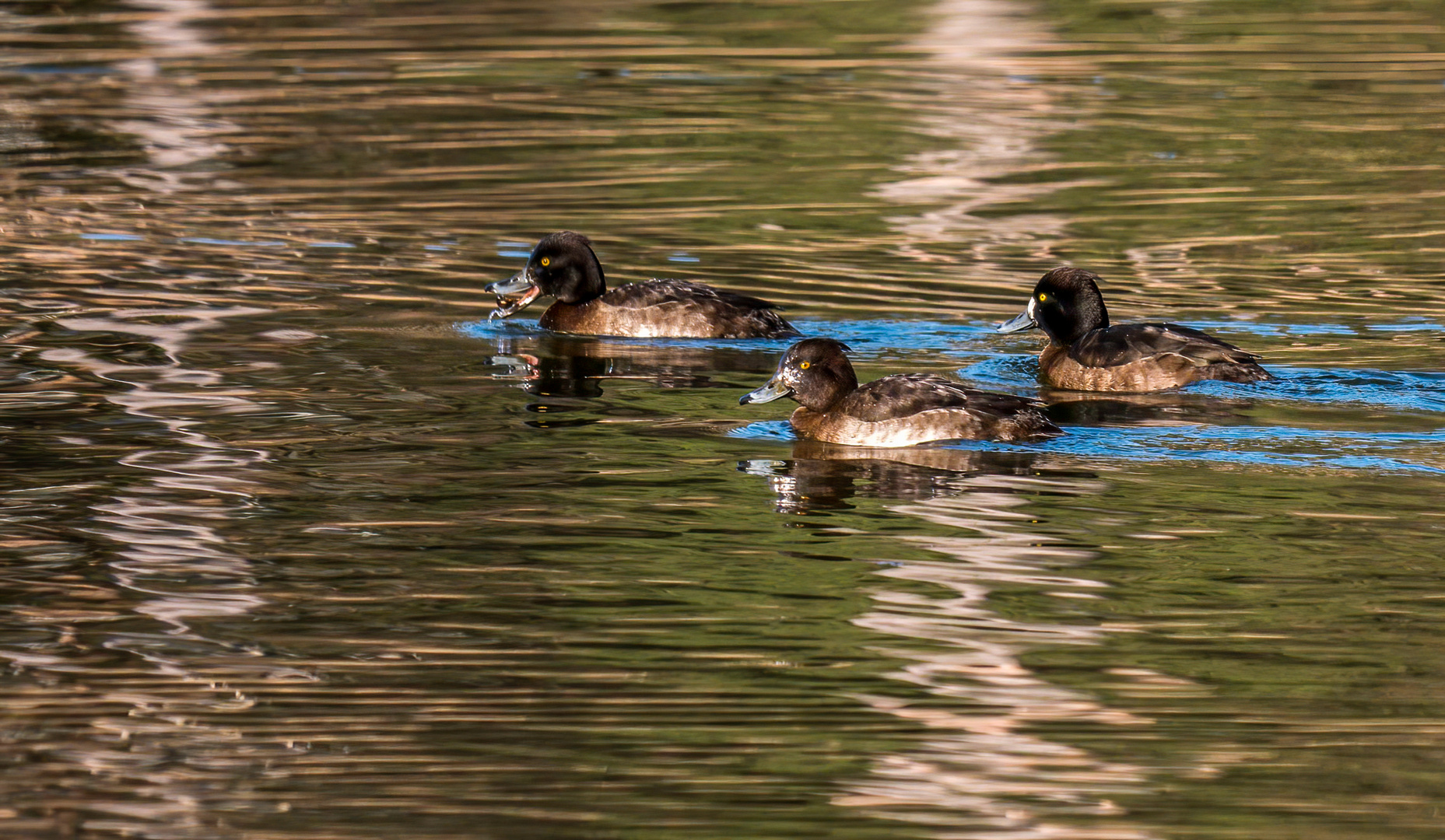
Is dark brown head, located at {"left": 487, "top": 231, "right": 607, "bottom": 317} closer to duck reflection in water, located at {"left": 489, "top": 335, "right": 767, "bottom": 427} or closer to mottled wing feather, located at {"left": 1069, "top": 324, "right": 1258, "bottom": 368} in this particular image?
duck reflection in water, located at {"left": 489, "top": 335, "right": 767, "bottom": 427}

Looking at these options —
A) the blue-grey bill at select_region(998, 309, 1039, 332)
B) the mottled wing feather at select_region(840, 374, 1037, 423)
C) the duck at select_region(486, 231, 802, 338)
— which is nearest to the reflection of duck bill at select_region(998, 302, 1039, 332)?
the blue-grey bill at select_region(998, 309, 1039, 332)

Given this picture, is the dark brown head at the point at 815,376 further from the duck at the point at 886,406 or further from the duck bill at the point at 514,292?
the duck bill at the point at 514,292

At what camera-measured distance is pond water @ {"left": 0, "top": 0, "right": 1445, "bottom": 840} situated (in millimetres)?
7301

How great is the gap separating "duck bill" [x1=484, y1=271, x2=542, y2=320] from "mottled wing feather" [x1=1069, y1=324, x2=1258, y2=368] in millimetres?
4496

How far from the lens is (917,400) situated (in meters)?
12.0

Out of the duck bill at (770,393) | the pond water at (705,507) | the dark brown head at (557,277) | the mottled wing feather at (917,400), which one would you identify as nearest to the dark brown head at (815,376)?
the duck bill at (770,393)

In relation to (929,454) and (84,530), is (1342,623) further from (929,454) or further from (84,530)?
(84,530)

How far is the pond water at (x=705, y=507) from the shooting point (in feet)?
24.0

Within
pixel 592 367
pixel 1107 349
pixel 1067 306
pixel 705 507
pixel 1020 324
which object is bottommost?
pixel 705 507

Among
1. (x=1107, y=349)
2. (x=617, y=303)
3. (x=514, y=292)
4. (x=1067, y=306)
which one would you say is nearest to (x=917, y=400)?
(x=1107, y=349)

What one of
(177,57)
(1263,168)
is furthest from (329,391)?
(177,57)

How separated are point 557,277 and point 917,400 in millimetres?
4864

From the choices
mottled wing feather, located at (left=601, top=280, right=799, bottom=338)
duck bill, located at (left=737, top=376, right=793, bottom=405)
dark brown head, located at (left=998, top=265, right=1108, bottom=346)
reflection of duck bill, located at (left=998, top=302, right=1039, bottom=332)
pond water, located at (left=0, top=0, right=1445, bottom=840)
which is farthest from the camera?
mottled wing feather, located at (left=601, top=280, right=799, bottom=338)

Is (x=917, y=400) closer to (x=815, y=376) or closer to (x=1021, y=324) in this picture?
(x=815, y=376)
